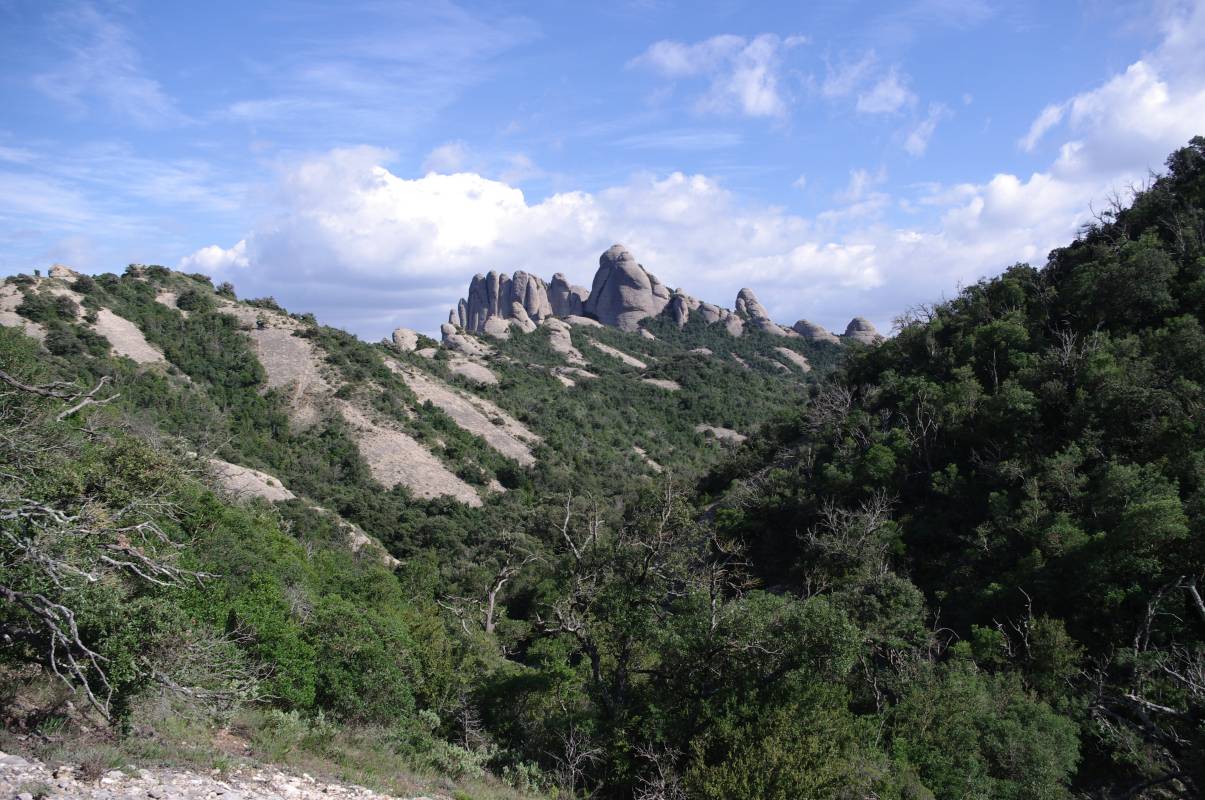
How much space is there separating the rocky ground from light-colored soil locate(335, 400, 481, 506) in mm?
37498

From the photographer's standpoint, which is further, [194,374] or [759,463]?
[194,374]

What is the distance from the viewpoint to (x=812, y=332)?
4894 inches

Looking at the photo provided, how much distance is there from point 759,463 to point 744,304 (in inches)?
3588

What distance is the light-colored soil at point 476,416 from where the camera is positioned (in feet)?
187

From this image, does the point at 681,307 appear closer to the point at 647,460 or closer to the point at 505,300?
the point at 505,300

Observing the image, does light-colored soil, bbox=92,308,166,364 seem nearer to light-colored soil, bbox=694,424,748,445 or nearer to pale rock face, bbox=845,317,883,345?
light-colored soil, bbox=694,424,748,445

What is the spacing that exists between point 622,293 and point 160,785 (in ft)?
385

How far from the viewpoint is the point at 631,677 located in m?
16.8

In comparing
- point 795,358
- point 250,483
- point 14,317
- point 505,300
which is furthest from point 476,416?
point 505,300

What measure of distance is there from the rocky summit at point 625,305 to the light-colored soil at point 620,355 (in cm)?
1445

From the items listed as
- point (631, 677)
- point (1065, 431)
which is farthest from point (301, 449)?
point (1065, 431)

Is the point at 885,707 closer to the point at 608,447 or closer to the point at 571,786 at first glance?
the point at 571,786

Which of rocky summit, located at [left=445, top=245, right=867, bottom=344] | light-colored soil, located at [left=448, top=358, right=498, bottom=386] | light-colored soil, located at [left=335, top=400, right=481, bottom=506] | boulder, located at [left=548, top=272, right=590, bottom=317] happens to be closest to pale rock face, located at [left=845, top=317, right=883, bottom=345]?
rocky summit, located at [left=445, top=245, right=867, bottom=344]

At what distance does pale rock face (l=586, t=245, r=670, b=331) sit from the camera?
400 feet
